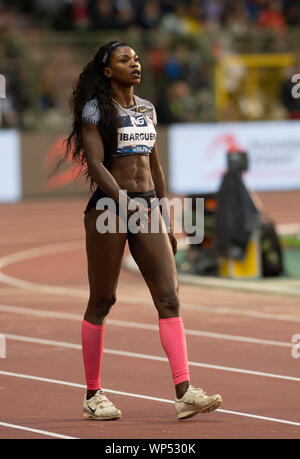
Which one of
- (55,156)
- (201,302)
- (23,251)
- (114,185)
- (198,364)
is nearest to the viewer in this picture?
(114,185)

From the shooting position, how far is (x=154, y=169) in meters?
7.20

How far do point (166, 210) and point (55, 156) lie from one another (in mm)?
16735

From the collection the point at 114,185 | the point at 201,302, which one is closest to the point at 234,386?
the point at 114,185

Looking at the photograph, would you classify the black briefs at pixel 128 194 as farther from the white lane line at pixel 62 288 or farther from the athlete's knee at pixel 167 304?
the white lane line at pixel 62 288

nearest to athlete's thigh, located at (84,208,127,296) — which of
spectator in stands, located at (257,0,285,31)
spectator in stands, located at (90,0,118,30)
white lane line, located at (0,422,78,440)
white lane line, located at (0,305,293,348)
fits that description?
white lane line, located at (0,422,78,440)

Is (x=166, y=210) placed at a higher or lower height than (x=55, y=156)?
lower

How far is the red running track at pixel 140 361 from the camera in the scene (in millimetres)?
6777

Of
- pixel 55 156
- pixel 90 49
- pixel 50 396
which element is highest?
pixel 90 49

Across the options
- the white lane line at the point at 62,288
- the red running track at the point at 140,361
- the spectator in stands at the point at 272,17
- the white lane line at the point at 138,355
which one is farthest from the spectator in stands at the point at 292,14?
the white lane line at the point at 138,355

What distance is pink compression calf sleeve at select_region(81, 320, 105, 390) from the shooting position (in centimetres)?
709

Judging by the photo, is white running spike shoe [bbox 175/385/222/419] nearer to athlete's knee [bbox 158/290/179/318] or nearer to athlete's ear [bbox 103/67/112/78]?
athlete's knee [bbox 158/290/179/318]

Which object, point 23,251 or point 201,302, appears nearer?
point 201,302

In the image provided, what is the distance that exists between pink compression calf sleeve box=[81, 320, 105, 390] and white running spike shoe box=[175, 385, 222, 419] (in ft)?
1.94

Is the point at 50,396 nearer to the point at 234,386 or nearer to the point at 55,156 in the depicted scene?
the point at 234,386
